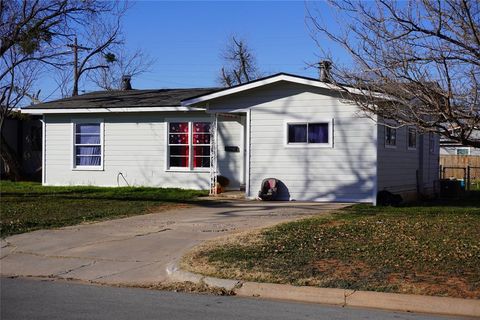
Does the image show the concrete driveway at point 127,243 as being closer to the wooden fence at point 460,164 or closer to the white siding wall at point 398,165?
the white siding wall at point 398,165

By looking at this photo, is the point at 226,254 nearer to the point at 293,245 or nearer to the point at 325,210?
the point at 293,245

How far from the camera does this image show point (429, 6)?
8922mm

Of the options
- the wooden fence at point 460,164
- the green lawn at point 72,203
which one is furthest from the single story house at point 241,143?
the wooden fence at point 460,164

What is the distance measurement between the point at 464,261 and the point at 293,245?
9.01 ft

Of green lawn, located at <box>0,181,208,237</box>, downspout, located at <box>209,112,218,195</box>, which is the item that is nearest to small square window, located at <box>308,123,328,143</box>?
downspout, located at <box>209,112,218,195</box>

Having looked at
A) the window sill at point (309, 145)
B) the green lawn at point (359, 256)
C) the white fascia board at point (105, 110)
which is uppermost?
the white fascia board at point (105, 110)

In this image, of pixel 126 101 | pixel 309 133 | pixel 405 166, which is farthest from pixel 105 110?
pixel 405 166

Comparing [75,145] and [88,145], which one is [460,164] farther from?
[75,145]

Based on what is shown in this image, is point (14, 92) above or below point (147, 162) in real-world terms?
above

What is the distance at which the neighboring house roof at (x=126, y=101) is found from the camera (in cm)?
2106

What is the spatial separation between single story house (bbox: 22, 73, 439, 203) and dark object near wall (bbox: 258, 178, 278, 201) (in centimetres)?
22

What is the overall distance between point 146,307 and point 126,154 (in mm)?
14982

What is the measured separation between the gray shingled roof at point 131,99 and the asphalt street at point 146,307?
505 inches

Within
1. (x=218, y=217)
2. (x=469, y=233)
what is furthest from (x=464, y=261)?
(x=218, y=217)
